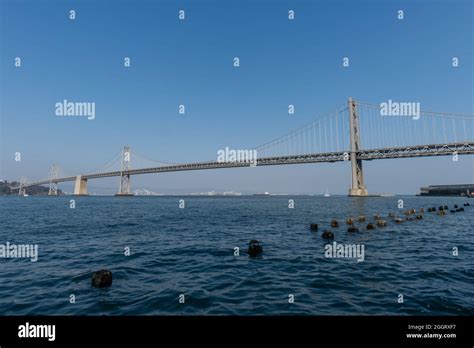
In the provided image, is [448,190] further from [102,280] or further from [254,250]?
[102,280]

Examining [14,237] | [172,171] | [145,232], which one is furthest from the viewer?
[172,171]

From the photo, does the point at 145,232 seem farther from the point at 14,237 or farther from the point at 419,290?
the point at 419,290

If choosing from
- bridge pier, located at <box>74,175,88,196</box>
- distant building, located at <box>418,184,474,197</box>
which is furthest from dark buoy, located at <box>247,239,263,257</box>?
bridge pier, located at <box>74,175,88,196</box>

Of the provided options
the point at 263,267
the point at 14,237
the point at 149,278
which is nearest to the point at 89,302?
the point at 149,278

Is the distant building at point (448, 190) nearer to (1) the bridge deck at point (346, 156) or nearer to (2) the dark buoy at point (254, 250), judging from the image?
(1) the bridge deck at point (346, 156)

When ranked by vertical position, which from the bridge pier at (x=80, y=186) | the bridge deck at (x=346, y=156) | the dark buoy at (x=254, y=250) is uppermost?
the bridge deck at (x=346, y=156)

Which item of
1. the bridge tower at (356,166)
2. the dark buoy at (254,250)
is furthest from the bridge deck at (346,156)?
the dark buoy at (254,250)

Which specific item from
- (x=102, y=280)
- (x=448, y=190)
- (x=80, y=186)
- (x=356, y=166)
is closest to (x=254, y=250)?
(x=102, y=280)
